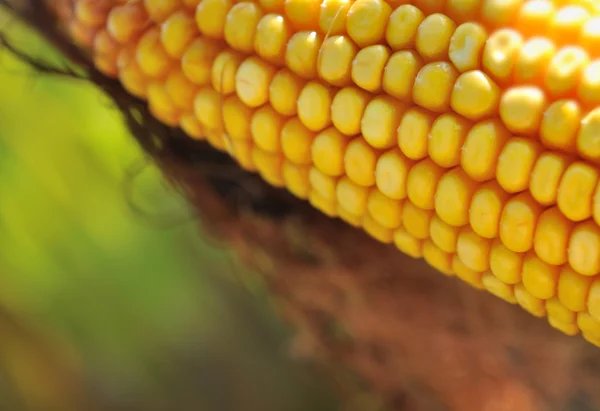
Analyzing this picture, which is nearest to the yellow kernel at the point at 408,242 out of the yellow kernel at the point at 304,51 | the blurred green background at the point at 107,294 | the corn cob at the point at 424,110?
the corn cob at the point at 424,110

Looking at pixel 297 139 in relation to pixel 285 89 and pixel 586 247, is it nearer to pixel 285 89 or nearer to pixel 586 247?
pixel 285 89

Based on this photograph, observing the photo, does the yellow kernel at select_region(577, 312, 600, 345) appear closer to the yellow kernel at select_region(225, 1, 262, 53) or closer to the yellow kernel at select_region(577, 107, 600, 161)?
the yellow kernel at select_region(577, 107, 600, 161)

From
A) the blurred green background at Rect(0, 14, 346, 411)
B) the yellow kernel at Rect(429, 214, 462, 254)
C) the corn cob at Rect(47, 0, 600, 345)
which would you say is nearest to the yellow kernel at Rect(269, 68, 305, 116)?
the corn cob at Rect(47, 0, 600, 345)

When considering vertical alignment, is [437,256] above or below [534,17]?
below

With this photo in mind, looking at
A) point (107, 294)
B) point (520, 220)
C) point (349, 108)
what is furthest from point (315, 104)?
point (107, 294)

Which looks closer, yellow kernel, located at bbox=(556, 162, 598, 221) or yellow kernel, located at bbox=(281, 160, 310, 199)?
yellow kernel, located at bbox=(556, 162, 598, 221)

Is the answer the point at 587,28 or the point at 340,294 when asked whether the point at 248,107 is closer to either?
the point at 587,28
